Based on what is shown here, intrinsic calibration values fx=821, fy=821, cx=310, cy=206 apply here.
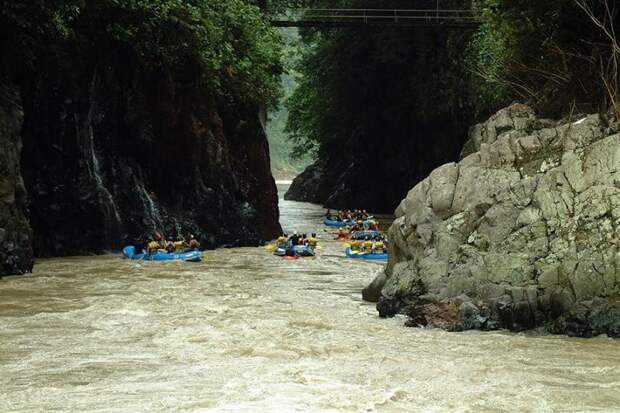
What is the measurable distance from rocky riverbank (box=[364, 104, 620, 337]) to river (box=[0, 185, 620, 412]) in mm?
437

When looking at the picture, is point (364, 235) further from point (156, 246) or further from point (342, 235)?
point (156, 246)

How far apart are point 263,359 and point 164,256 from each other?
10.6 m

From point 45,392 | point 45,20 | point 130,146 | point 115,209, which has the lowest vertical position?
point 45,392

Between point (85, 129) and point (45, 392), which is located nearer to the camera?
point (45, 392)

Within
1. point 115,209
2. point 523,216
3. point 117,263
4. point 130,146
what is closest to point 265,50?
point 130,146

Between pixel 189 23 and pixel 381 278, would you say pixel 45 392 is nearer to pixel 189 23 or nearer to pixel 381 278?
pixel 381 278

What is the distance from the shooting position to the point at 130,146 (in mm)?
21922

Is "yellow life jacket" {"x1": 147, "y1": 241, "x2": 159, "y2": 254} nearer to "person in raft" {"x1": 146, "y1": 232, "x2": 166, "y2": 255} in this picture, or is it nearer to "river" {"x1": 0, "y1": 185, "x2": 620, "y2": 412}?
"person in raft" {"x1": 146, "y1": 232, "x2": 166, "y2": 255}

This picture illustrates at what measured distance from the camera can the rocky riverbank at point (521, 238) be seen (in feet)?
32.5

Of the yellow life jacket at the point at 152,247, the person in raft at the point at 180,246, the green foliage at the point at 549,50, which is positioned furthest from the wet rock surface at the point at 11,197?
the green foliage at the point at 549,50

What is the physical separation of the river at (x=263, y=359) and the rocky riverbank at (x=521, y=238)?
0.44m

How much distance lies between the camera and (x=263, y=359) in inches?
352

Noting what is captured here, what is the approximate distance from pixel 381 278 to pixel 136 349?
193 inches

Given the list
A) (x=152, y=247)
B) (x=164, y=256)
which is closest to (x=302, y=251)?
(x=164, y=256)
